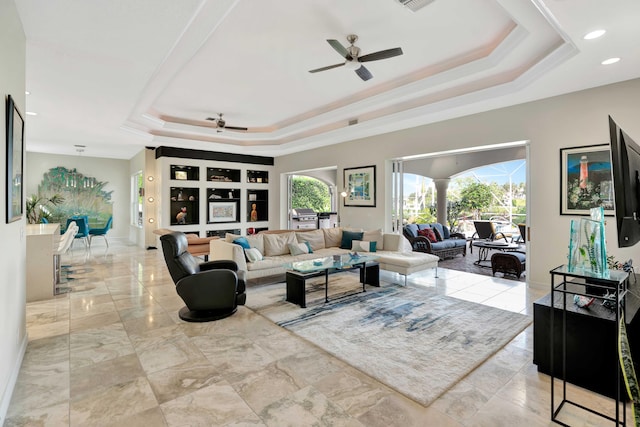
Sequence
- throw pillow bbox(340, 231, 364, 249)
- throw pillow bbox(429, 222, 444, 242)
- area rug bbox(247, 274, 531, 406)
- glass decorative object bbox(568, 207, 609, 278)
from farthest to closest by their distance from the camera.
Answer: throw pillow bbox(429, 222, 444, 242) → throw pillow bbox(340, 231, 364, 249) → area rug bbox(247, 274, 531, 406) → glass decorative object bbox(568, 207, 609, 278)

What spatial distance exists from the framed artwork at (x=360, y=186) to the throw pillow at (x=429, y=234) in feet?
5.27

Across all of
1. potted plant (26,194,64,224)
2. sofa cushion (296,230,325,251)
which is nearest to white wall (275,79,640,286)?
sofa cushion (296,230,325,251)

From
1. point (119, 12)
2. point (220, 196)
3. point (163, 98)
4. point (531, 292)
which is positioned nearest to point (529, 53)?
point (531, 292)

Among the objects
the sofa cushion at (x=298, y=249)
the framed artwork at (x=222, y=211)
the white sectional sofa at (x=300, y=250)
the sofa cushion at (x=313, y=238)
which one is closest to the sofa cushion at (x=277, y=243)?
the white sectional sofa at (x=300, y=250)

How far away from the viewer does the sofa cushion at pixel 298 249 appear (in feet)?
18.8

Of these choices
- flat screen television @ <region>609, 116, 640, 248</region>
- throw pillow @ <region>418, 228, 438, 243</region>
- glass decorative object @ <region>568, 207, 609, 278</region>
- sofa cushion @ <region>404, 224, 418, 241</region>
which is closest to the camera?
flat screen television @ <region>609, 116, 640, 248</region>

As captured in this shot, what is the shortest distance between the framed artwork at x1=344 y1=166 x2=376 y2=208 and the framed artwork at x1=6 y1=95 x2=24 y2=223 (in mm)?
5947

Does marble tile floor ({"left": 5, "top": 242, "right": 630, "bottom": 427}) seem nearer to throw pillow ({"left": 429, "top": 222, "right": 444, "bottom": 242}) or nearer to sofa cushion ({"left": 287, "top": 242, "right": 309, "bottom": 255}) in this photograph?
sofa cushion ({"left": 287, "top": 242, "right": 309, "bottom": 255})

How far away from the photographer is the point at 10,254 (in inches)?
94.3

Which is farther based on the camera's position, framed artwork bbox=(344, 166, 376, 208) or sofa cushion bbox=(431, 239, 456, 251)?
sofa cushion bbox=(431, 239, 456, 251)

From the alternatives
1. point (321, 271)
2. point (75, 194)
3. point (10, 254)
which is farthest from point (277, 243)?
point (75, 194)

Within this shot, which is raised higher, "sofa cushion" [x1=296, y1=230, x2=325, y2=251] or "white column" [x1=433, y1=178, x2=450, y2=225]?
"white column" [x1=433, y1=178, x2=450, y2=225]

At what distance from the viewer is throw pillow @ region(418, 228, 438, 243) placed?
8016 mm

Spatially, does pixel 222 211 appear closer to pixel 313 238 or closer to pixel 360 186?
pixel 313 238
